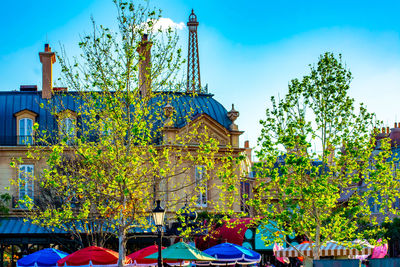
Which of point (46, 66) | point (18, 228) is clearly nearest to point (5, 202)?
point (18, 228)

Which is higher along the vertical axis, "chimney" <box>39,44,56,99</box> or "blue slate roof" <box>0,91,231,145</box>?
"chimney" <box>39,44,56,99</box>

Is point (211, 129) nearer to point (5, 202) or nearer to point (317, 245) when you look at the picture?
point (5, 202)

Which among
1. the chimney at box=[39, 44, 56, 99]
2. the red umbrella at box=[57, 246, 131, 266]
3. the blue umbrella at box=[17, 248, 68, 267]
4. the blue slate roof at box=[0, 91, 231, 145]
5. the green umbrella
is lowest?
the blue umbrella at box=[17, 248, 68, 267]

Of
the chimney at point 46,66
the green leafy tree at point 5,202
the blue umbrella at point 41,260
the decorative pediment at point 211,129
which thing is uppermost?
the chimney at point 46,66

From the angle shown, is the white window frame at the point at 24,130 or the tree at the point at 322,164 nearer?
the tree at the point at 322,164

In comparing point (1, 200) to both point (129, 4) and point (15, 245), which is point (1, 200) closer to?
point (15, 245)

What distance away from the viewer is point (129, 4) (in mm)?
24141

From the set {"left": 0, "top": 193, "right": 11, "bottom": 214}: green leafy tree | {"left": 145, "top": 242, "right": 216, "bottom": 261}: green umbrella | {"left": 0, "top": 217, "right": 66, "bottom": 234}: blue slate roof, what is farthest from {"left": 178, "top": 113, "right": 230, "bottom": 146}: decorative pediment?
{"left": 145, "top": 242, "right": 216, "bottom": 261}: green umbrella

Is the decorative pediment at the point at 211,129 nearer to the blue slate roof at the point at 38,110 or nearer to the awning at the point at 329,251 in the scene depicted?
the blue slate roof at the point at 38,110

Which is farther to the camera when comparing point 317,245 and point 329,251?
point 329,251

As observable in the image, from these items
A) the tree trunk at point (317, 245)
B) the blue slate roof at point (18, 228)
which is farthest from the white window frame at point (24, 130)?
the tree trunk at point (317, 245)

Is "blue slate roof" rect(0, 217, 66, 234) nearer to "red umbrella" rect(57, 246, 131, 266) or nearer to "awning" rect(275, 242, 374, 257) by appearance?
"red umbrella" rect(57, 246, 131, 266)

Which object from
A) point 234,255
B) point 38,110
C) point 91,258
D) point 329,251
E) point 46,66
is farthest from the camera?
point 46,66

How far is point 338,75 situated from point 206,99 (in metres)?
17.0
